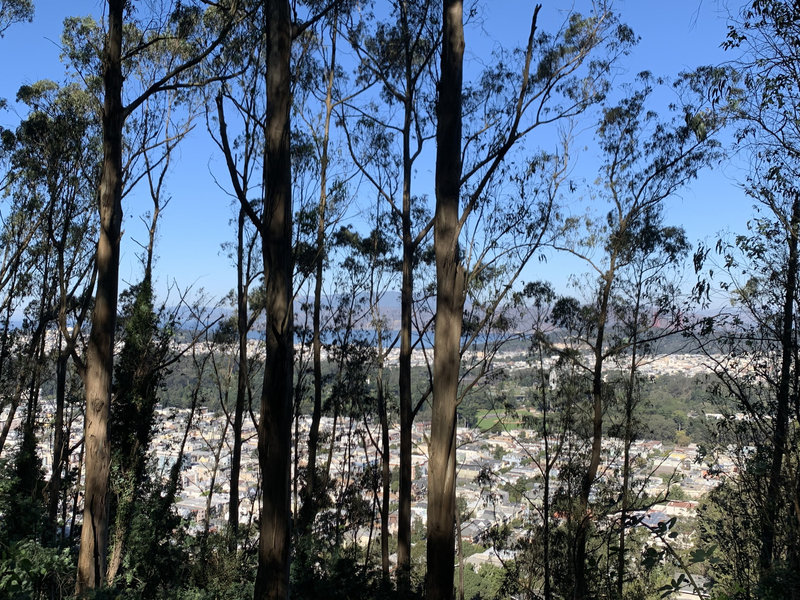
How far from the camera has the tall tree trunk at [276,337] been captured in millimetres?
2939

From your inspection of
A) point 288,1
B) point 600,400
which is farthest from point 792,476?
point 600,400

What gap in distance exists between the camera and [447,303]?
349cm

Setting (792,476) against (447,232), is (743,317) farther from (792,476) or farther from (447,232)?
(447,232)

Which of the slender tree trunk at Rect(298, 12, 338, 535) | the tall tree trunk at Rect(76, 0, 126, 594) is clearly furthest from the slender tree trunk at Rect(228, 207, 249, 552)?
the tall tree trunk at Rect(76, 0, 126, 594)

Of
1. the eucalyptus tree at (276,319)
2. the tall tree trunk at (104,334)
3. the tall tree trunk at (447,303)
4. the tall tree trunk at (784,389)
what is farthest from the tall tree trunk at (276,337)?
the tall tree trunk at (784,389)

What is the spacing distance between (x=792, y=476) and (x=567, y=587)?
7737 mm

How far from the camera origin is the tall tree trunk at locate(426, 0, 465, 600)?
333cm

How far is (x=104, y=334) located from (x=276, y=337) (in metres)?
2.80

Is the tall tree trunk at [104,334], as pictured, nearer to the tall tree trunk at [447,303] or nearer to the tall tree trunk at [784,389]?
the tall tree trunk at [447,303]

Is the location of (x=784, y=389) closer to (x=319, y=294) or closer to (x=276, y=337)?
(x=276, y=337)

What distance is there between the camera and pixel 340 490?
14.4 m

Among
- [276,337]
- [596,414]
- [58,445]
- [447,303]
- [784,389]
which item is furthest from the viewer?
[596,414]

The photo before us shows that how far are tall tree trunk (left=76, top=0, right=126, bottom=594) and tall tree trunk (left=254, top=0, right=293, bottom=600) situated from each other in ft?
8.65

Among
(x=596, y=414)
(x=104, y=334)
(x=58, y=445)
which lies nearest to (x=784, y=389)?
(x=596, y=414)
